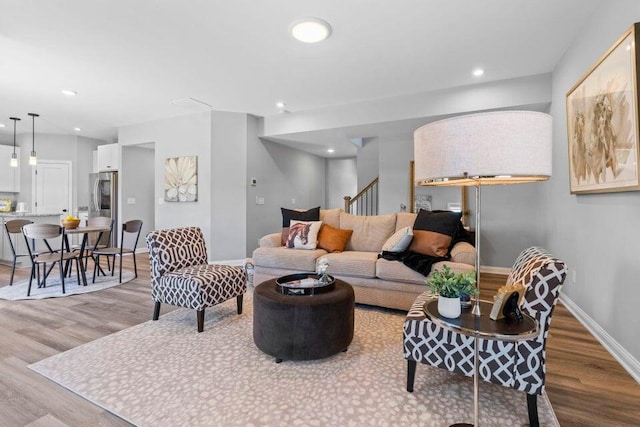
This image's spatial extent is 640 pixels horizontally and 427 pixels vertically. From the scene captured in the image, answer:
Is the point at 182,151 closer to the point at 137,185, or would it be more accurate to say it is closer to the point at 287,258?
the point at 137,185

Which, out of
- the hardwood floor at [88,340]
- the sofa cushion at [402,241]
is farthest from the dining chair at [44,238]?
the sofa cushion at [402,241]

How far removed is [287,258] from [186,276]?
1180 millimetres

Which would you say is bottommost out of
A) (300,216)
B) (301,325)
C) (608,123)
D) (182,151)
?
(301,325)

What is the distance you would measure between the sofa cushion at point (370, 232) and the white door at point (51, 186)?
6.42m

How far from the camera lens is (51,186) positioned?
669 centimetres

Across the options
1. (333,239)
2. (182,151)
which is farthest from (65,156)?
(333,239)

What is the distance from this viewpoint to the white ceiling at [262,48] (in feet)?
8.09

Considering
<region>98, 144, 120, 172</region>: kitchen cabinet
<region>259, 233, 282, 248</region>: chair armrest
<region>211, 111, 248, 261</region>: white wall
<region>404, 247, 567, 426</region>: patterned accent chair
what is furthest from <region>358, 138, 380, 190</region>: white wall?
<region>98, 144, 120, 172</region>: kitchen cabinet

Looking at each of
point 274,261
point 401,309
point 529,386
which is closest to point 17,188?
point 274,261

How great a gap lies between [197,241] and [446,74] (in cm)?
341

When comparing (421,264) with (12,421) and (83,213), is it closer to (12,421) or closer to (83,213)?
(12,421)

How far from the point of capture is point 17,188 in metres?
6.60

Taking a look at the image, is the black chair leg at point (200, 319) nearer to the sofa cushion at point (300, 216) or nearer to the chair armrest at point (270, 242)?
the chair armrest at point (270, 242)

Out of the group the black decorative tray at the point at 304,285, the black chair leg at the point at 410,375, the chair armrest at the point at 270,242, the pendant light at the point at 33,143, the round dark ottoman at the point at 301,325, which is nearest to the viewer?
the black chair leg at the point at 410,375
